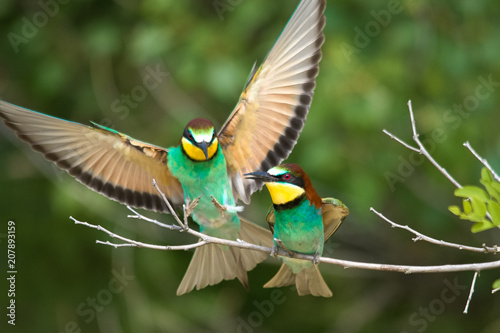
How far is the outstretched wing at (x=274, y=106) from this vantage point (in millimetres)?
2158

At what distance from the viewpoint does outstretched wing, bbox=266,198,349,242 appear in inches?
87.5

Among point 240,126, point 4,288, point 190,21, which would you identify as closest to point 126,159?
point 240,126

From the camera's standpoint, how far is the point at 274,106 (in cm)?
229

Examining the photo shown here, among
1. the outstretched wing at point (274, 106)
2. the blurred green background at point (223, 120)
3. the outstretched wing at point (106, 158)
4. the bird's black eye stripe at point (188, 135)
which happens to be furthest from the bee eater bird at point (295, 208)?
the blurred green background at point (223, 120)

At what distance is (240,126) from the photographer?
7.50 feet

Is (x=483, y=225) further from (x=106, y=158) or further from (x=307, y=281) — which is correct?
(x=106, y=158)

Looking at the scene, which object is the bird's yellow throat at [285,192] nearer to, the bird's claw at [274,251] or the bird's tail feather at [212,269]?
the bird's claw at [274,251]

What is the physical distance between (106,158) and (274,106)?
1.80 ft

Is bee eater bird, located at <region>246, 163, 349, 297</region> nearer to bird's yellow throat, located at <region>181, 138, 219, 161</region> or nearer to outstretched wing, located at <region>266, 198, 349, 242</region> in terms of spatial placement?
outstretched wing, located at <region>266, 198, 349, 242</region>

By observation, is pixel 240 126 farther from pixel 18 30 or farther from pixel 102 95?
pixel 18 30

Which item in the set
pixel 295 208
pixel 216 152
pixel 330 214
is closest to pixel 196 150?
pixel 216 152

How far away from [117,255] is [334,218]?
1852 mm

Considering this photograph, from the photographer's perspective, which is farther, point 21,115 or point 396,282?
point 396,282

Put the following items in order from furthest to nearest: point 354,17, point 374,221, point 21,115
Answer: point 374,221
point 354,17
point 21,115
